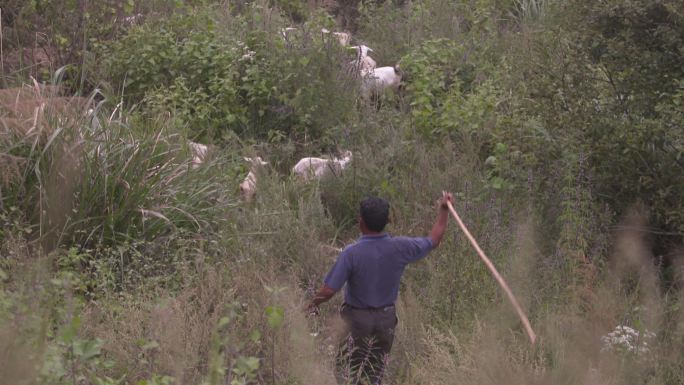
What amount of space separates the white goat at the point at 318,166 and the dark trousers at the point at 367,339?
3.50 meters

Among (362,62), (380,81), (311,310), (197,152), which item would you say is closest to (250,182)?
(197,152)

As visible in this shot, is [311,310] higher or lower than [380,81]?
higher

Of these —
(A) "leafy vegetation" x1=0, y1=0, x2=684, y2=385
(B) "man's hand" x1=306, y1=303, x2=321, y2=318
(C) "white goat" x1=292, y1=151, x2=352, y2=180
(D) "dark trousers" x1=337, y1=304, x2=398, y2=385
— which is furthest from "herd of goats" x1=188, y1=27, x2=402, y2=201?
(D) "dark trousers" x1=337, y1=304, x2=398, y2=385

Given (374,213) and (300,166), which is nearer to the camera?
(374,213)

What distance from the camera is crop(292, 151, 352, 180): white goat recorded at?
31.6ft

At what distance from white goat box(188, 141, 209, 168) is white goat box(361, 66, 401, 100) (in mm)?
2140

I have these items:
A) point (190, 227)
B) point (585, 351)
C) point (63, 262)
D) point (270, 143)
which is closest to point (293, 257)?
point (190, 227)

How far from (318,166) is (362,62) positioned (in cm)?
225

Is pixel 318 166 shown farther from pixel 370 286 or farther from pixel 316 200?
pixel 370 286

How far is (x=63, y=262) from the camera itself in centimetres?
738

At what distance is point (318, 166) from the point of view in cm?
990

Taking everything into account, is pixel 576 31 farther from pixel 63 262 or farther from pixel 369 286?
pixel 63 262

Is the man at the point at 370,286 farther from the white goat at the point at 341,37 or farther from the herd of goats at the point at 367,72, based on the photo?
the white goat at the point at 341,37

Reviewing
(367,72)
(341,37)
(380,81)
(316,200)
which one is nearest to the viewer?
(316,200)
